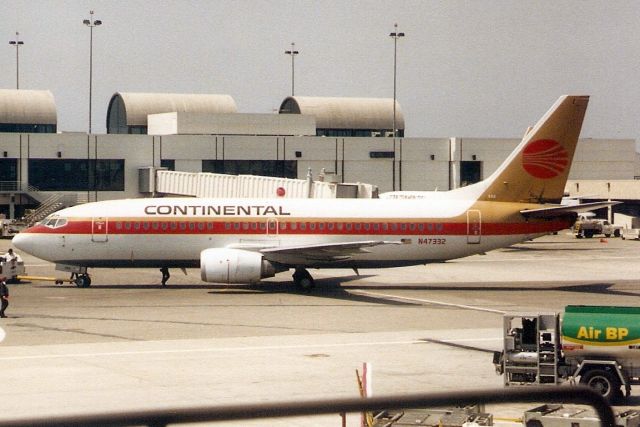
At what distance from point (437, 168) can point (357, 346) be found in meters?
79.3

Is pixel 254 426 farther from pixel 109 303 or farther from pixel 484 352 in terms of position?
pixel 109 303

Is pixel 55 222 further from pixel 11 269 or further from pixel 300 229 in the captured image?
pixel 300 229

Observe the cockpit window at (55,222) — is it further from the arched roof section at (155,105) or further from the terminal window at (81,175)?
the arched roof section at (155,105)

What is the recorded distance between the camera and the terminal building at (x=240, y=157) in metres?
98.9

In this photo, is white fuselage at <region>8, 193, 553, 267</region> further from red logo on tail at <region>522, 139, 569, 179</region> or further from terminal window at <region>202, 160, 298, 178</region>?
terminal window at <region>202, 160, 298, 178</region>

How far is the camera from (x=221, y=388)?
24.6 meters

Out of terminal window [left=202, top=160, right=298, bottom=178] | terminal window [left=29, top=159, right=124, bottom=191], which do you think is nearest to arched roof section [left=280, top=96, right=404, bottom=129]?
terminal window [left=202, top=160, right=298, bottom=178]

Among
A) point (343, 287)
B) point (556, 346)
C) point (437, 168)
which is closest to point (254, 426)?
point (556, 346)

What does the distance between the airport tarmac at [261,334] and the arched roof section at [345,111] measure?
77196 millimetres

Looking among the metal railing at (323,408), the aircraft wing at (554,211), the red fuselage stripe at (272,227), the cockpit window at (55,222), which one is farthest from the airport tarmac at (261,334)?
the aircraft wing at (554,211)

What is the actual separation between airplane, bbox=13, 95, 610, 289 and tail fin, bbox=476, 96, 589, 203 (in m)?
0.07

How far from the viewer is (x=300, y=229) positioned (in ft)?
158

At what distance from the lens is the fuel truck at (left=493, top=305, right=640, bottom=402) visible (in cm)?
2341

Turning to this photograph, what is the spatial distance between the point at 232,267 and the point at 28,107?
92.0 m
